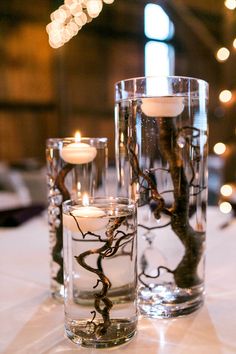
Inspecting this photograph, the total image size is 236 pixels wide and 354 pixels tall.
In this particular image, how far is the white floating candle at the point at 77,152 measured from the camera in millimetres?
559

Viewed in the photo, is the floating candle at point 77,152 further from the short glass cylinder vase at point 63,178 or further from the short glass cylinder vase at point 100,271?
the short glass cylinder vase at point 100,271

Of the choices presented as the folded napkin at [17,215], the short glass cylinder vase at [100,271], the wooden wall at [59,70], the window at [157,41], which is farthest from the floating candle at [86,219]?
the window at [157,41]

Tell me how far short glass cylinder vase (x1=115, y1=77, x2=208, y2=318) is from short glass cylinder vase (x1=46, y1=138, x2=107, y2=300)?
6 cm

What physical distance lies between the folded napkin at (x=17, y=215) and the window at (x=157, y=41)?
3.56 meters

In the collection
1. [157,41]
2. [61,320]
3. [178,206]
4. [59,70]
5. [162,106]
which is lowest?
[61,320]

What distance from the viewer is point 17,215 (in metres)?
1.10

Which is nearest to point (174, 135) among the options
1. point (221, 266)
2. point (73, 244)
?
point (73, 244)

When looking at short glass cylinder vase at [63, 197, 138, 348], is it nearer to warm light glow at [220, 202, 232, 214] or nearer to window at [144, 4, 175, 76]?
warm light glow at [220, 202, 232, 214]

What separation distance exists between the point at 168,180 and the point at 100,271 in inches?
6.0

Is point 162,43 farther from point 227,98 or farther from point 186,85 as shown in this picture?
point 186,85

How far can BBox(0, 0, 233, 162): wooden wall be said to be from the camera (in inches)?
154

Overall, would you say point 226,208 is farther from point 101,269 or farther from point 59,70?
point 59,70

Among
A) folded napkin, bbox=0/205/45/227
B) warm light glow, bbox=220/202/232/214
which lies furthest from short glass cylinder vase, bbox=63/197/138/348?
warm light glow, bbox=220/202/232/214

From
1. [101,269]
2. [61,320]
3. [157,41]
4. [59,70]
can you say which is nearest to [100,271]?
[101,269]
